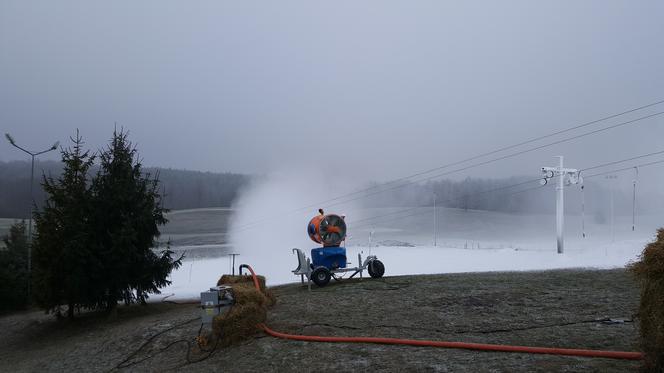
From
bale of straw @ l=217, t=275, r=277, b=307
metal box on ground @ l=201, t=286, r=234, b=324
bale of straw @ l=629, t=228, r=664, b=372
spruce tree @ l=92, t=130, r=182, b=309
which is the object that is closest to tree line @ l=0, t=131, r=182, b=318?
spruce tree @ l=92, t=130, r=182, b=309

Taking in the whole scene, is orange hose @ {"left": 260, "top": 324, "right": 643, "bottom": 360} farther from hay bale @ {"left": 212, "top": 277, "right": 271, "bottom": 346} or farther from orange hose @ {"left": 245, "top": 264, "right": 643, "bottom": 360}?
hay bale @ {"left": 212, "top": 277, "right": 271, "bottom": 346}

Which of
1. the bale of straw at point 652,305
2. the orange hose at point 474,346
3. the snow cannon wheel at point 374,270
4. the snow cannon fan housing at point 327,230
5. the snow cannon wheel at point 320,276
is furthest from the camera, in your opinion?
the snow cannon wheel at point 374,270

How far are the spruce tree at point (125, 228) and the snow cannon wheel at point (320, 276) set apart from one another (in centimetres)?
587

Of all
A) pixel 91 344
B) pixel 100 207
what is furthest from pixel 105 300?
pixel 91 344

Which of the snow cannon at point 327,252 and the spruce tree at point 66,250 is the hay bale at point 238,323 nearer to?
the snow cannon at point 327,252

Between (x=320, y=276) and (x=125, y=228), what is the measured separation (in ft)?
23.1

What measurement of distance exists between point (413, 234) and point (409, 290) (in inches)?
1894

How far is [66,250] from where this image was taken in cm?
1645

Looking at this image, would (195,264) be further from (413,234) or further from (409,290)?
(413,234)

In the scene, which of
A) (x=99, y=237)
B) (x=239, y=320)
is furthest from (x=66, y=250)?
(x=239, y=320)

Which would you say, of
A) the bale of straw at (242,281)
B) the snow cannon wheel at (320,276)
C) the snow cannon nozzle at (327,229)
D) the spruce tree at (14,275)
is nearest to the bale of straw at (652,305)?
the bale of straw at (242,281)

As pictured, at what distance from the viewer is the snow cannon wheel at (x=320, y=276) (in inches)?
642

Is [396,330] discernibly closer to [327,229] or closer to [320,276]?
[320,276]

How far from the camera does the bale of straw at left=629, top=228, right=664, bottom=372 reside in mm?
5688
